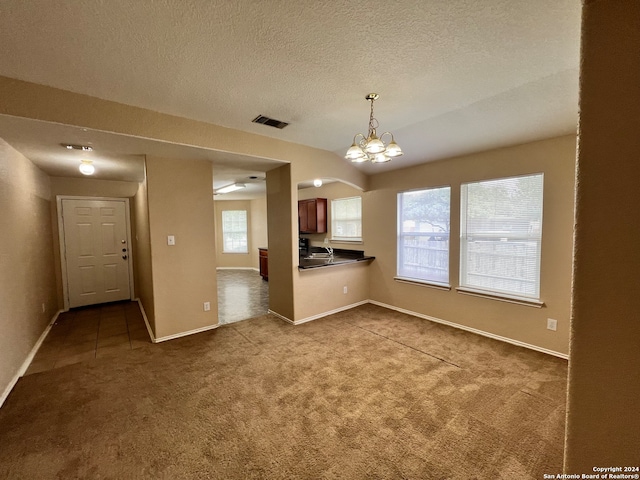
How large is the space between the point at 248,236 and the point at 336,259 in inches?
191

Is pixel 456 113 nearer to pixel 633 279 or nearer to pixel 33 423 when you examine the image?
pixel 633 279

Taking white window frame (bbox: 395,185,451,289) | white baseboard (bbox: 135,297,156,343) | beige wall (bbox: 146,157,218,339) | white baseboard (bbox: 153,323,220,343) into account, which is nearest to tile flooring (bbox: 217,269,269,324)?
white baseboard (bbox: 153,323,220,343)

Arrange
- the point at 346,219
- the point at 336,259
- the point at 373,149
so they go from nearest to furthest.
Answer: the point at 373,149
the point at 336,259
the point at 346,219

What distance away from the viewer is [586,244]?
31.6 inches

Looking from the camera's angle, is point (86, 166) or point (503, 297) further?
point (86, 166)

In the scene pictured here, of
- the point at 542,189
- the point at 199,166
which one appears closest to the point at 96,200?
the point at 199,166

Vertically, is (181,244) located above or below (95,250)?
above

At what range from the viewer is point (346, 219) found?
5.90 m

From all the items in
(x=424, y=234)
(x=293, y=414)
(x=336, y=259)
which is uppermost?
(x=424, y=234)

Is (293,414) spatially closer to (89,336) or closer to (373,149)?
(373,149)

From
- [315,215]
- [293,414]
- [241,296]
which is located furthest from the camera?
[315,215]

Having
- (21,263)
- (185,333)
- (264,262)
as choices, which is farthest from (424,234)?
(21,263)

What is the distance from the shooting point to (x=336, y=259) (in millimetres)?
5051

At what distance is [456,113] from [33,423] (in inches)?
185
